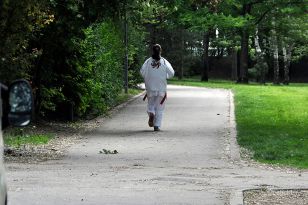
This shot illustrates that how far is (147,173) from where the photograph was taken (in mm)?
9953

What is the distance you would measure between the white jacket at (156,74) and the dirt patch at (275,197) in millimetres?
7439

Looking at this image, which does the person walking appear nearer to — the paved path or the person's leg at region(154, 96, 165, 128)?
Answer: the person's leg at region(154, 96, 165, 128)

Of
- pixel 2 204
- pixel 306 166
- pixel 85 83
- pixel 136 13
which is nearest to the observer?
pixel 2 204

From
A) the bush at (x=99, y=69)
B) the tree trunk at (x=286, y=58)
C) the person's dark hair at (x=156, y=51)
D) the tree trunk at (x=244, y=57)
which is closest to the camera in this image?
the person's dark hair at (x=156, y=51)

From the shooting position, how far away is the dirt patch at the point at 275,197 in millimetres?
7910

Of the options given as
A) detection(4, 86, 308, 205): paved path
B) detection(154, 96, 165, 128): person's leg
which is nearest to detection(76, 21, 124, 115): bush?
detection(4, 86, 308, 205): paved path

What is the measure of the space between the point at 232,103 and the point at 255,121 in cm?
672

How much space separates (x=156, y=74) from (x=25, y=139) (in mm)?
3638

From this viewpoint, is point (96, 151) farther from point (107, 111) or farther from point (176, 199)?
point (107, 111)

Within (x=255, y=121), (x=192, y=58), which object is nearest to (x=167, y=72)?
(x=255, y=121)

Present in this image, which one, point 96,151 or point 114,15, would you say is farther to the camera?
point 114,15

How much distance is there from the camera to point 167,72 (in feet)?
52.1

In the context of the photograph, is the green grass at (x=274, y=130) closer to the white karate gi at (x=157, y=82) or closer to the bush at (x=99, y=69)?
the white karate gi at (x=157, y=82)

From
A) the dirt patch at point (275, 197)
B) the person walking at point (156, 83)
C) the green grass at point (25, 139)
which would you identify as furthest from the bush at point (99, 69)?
the dirt patch at point (275, 197)
